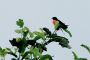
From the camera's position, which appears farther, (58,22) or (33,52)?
(58,22)

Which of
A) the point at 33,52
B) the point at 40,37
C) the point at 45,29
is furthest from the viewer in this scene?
the point at 45,29

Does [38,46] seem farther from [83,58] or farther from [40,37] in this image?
[83,58]

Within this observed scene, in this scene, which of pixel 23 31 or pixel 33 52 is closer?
pixel 33 52

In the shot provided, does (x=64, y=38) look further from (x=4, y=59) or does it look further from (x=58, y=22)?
(x=4, y=59)

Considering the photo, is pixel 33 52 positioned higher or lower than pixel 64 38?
lower

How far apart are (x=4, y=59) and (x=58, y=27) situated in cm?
147

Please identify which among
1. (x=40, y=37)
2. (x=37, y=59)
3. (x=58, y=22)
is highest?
(x=58, y=22)

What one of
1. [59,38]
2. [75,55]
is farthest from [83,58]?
[59,38]

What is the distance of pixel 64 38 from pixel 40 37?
2.23 ft

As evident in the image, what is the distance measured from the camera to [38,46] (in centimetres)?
768

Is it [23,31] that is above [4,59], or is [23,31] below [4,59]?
above

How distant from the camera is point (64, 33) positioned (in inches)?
311

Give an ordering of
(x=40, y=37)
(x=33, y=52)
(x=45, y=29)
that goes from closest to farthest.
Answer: (x=33, y=52) → (x=40, y=37) → (x=45, y=29)

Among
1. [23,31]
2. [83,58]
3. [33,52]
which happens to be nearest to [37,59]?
[33,52]
